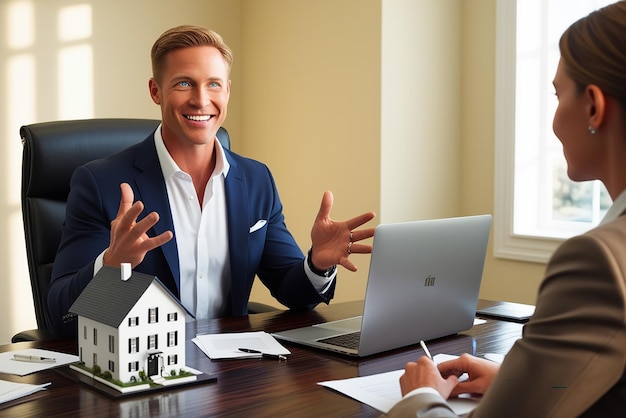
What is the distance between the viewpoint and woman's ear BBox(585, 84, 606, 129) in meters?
0.99

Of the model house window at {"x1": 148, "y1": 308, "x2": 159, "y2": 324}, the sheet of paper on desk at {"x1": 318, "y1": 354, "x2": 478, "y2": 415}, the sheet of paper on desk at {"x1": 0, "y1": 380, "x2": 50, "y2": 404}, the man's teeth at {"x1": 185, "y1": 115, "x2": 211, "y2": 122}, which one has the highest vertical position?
the man's teeth at {"x1": 185, "y1": 115, "x2": 211, "y2": 122}

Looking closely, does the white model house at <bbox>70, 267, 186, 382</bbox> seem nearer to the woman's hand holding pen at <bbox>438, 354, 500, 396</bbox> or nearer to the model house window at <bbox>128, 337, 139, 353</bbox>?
the model house window at <bbox>128, 337, 139, 353</bbox>

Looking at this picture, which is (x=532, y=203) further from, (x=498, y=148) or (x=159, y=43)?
(x=159, y=43)

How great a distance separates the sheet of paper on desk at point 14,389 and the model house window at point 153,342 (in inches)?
7.5

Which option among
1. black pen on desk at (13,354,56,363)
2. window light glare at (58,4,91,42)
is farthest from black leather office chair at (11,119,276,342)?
window light glare at (58,4,91,42)

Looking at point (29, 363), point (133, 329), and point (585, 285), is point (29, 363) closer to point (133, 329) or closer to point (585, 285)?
point (133, 329)

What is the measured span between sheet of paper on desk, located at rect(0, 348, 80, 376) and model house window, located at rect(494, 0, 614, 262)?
242cm

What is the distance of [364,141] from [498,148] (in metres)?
0.62

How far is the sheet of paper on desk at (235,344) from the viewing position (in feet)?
5.24

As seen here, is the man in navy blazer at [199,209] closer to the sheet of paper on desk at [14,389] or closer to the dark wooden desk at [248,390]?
the dark wooden desk at [248,390]

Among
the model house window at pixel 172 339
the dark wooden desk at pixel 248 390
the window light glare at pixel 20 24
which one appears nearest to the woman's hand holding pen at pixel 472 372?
the dark wooden desk at pixel 248 390

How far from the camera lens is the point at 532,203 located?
3619mm

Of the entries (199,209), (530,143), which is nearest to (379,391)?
(199,209)

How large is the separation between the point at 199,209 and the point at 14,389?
945mm
